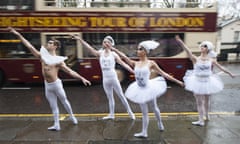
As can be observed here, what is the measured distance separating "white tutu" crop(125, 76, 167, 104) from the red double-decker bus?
4986mm

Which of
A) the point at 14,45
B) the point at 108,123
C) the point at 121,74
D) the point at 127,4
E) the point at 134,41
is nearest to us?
the point at 108,123

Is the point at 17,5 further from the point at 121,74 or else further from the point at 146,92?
the point at 146,92

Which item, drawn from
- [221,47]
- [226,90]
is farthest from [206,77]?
[221,47]

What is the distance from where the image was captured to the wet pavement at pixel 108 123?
14.5 ft

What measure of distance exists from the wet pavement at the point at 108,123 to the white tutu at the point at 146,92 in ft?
2.61

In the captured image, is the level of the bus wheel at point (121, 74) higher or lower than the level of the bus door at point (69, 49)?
lower

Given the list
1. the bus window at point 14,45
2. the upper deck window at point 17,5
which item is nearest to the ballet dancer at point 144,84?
the bus window at point 14,45

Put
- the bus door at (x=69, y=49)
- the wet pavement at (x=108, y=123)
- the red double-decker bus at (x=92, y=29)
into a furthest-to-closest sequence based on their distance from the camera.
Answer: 1. the bus door at (x=69, y=49)
2. the red double-decker bus at (x=92, y=29)
3. the wet pavement at (x=108, y=123)

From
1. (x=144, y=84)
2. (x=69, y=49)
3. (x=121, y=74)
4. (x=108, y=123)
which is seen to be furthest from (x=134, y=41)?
(x=144, y=84)

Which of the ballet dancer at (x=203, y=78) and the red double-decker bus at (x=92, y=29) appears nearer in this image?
the ballet dancer at (x=203, y=78)

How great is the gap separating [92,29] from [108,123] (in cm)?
483

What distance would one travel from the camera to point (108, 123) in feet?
17.2

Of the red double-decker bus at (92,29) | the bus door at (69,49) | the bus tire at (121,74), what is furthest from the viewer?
the bus tire at (121,74)

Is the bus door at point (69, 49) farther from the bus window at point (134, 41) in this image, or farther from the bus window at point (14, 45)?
the bus window at point (14, 45)
